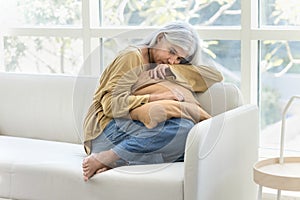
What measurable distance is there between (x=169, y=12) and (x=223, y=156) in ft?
4.23

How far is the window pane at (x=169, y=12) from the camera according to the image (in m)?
3.61

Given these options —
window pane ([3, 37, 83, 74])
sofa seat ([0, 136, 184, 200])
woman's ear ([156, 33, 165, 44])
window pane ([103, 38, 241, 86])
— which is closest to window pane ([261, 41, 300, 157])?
window pane ([103, 38, 241, 86])

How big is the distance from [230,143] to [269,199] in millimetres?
611

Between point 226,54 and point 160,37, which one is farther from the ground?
point 160,37

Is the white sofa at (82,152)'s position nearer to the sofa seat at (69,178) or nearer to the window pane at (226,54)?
the sofa seat at (69,178)

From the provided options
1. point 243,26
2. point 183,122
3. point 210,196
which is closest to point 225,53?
point 243,26

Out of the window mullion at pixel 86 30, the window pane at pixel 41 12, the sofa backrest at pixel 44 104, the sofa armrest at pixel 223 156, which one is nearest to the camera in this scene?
the sofa armrest at pixel 223 156

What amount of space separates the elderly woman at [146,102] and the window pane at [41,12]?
1141mm

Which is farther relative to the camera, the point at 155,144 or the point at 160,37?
the point at 160,37

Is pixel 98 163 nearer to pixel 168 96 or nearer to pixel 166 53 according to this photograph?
pixel 168 96

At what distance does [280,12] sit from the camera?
11.3 ft

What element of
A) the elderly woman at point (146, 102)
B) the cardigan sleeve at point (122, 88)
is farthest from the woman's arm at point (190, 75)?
the cardigan sleeve at point (122, 88)

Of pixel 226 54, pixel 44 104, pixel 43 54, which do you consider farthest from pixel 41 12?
pixel 226 54

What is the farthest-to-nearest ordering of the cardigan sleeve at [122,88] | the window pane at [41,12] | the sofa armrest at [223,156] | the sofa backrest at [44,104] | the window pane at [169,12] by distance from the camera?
the window pane at [41,12] < the window pane at [169,12] < the sofa backrest at [44,104] < the cardigan sleeve at [122,88] < the sofa armrest at [223,156]
